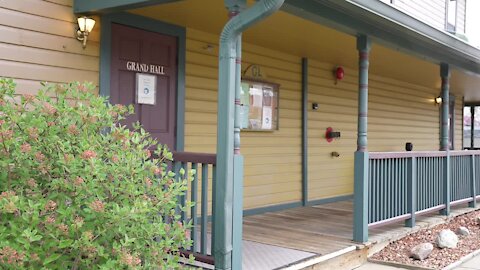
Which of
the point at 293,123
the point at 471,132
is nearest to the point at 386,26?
the point at 293,123

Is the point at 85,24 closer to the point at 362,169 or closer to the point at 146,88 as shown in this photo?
the point at 146,88

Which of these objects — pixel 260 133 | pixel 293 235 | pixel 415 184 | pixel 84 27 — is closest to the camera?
pixel 84 27

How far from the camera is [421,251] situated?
5355 millimetres

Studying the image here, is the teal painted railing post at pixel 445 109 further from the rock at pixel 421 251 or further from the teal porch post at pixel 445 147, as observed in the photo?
the rock at pixel 421 251

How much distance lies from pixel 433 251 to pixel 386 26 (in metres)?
2.62

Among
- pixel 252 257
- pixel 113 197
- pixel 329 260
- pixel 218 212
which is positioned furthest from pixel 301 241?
pixel 113 197

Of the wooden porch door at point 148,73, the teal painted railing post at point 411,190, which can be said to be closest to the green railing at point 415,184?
the teal painted railing post at point 411,190

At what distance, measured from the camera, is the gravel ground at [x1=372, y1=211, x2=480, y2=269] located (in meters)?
5.36

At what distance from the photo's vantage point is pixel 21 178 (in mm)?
2531

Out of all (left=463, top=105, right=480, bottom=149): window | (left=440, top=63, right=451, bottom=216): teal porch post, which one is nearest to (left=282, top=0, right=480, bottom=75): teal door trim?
(left=440, top=63, right=451, bottom=216): teal porch post

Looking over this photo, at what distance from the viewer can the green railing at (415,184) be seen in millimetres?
5773

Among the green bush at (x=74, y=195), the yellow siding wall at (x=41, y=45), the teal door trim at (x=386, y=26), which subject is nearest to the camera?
the green bush at (x=74, y=195)

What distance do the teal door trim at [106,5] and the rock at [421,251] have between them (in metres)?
3.60

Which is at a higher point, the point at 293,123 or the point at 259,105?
the point at 259,105
